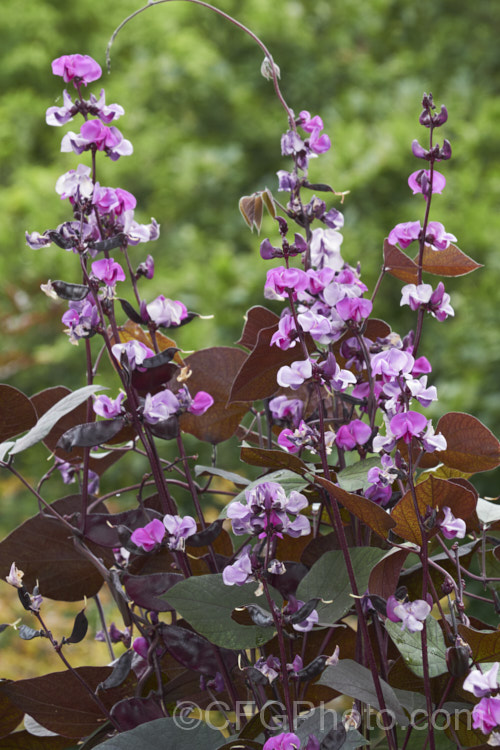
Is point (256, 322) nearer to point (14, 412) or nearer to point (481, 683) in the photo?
point (14, 412)

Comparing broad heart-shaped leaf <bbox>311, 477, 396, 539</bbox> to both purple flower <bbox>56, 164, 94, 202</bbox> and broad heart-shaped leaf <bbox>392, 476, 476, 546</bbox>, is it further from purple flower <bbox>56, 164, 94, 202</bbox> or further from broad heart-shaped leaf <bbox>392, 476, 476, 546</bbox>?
purple flower <bbox>56, 164, 94, 202</bbox>

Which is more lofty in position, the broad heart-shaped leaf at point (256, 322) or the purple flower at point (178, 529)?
the broad heart-shaped leaf at point (256, 322)

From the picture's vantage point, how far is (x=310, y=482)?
0.45 metres

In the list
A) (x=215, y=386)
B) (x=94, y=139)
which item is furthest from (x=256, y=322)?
(x=94, y=139)

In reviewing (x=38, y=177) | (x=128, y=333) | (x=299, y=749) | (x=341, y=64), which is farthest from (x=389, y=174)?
(x=299, y=749)

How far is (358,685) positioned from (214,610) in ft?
0.27

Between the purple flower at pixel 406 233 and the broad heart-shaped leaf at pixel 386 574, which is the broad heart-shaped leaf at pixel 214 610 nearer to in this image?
the broad heart-shaped leaf at pixel 386 574

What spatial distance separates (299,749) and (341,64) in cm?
423

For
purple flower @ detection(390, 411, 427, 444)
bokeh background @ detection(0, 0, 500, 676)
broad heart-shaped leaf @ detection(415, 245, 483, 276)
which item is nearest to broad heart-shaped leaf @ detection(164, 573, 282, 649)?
purple flower @ detection(390, 411, 427, 444)

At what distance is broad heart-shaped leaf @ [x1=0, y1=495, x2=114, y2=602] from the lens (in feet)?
1.78

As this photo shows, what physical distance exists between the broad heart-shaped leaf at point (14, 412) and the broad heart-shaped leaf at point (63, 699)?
146 millimetres

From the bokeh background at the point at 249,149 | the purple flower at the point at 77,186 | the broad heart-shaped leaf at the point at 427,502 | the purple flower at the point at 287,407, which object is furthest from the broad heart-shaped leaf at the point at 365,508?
the bokeh background at the point at 249,149

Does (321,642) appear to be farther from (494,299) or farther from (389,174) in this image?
(389,174)

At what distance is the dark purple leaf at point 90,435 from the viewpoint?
457 millimetres
